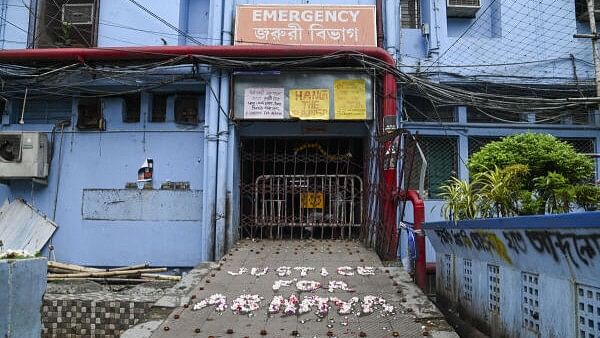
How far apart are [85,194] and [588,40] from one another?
10.6m

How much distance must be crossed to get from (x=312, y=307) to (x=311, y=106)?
463 centimetres

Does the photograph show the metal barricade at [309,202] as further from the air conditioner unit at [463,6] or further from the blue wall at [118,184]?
the air conditioner unit at [463,6]

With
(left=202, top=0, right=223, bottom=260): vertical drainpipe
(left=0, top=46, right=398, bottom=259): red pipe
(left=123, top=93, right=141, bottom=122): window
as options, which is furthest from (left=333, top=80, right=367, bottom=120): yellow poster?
(left=123, top=93, right=141, bottom=122): window

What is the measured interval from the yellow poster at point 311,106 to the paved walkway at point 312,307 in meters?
2.74

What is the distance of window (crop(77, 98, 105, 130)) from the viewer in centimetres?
1036

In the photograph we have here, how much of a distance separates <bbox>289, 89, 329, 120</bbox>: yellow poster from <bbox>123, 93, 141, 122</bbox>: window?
337 cm

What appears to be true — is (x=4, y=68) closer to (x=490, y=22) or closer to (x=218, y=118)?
(x=218, y=118)

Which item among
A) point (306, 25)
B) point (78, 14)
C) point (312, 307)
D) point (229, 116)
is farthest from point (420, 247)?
point (78, 14)

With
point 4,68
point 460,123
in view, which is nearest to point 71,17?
point 4,68

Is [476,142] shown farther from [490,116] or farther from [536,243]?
[536,243]

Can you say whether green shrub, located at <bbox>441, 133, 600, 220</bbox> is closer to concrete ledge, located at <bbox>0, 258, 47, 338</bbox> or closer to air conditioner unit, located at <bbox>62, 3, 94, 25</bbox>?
concrete ledge, located at <bbox>0, 258, 47, 338</bbox>

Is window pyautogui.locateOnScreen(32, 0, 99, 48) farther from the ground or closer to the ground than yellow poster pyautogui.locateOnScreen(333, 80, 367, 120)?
farther from the ground

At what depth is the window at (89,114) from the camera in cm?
1036

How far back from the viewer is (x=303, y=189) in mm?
10062
